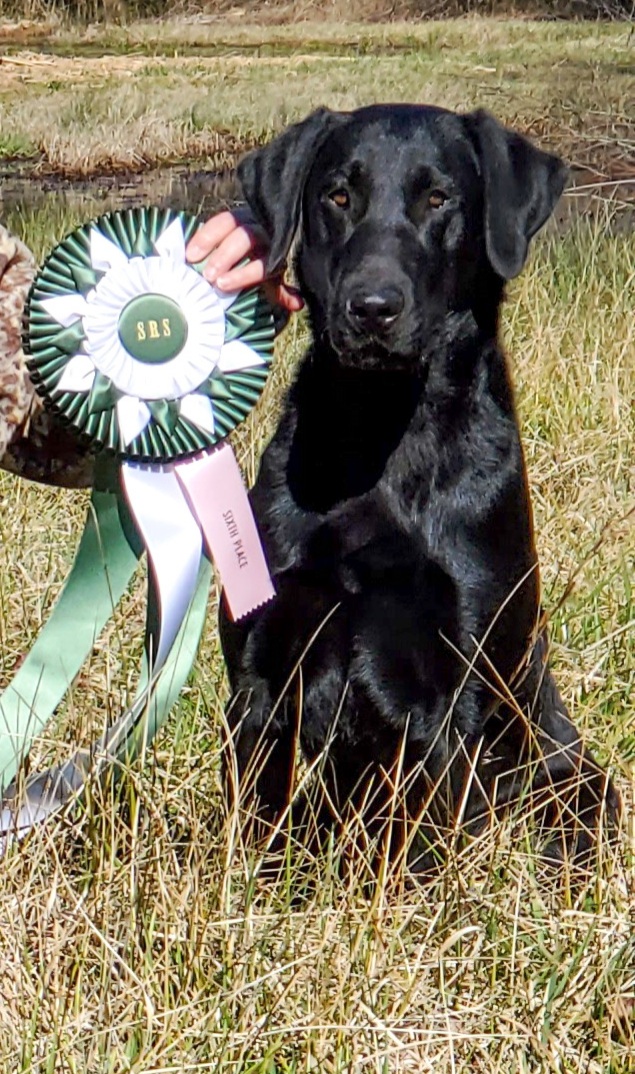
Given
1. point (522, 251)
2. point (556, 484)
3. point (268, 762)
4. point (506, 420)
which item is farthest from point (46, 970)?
point (556, 484)

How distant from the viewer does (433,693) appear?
220 cm

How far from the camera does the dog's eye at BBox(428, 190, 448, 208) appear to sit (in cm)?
226

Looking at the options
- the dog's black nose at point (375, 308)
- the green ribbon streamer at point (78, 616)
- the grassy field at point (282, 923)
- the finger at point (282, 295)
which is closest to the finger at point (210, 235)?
the finger at point (282, 295)

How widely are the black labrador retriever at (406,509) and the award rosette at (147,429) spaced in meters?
0.14

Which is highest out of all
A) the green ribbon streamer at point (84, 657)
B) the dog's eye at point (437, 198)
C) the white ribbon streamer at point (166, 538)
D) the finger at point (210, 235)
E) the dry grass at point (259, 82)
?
the dog's eye at point (437, 198)

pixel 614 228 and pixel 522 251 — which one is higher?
pixel 522 251

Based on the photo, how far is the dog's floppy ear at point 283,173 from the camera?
225cm

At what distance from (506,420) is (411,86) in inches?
130

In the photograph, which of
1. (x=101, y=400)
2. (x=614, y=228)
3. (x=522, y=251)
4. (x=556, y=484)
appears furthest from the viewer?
(x=614, y=228)

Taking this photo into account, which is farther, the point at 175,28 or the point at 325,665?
the point at 175,28

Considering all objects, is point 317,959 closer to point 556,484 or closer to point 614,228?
point 556,484

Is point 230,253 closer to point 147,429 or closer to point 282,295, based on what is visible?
point 282,295

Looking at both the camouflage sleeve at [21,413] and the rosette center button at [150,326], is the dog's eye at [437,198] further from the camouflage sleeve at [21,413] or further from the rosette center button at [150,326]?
the camouflage sleeve at [21,413]

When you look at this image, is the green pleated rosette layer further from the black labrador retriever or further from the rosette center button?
the black labrador retriever
